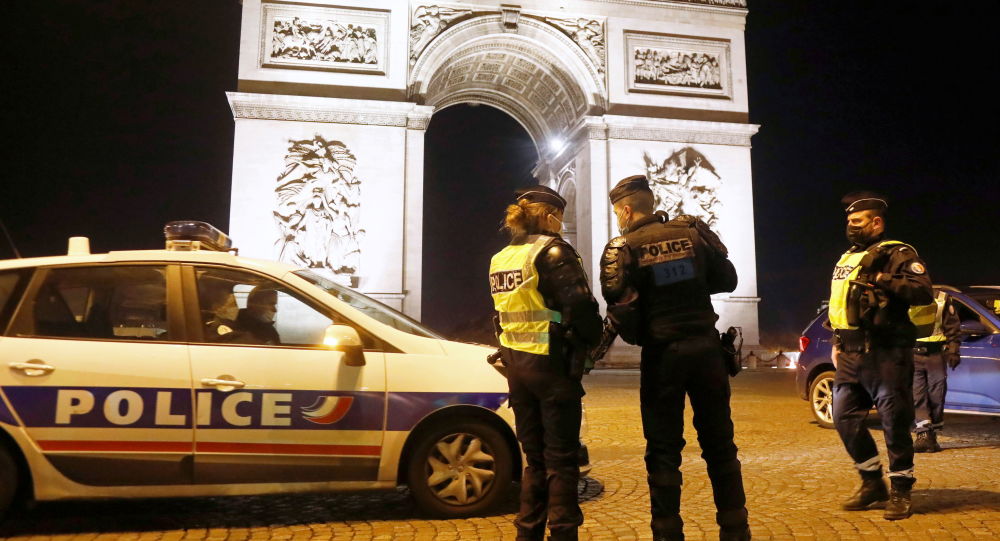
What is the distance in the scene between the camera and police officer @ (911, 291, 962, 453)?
593 centimetres

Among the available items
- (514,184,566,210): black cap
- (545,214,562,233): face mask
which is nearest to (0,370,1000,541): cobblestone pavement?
(545,214,562,233): face mask

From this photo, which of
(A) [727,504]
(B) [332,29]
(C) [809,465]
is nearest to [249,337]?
(A) [727,504]

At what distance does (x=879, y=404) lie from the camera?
382cm

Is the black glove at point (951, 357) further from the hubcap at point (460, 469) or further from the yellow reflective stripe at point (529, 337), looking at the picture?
the yellow reflective stripe at point (529, 337)

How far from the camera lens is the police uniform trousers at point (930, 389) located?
601cm

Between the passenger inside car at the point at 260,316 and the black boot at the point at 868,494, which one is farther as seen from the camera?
the black boot at the point at 868,494

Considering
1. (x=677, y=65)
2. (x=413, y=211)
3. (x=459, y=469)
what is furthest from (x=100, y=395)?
(x=677, y=65)

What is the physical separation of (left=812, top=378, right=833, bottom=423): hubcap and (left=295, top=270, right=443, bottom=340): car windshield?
16.1ft

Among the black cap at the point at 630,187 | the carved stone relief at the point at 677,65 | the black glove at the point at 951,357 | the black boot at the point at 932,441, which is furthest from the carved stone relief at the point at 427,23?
the black cap at the point at 630,187

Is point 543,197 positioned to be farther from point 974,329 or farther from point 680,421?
point 974,329

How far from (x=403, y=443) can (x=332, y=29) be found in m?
15.4

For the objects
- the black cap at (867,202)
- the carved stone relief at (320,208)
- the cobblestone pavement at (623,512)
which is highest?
Result: the carved stone relief at (320,208)

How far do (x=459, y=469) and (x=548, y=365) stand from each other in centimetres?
118

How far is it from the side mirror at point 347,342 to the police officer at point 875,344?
2.69m
